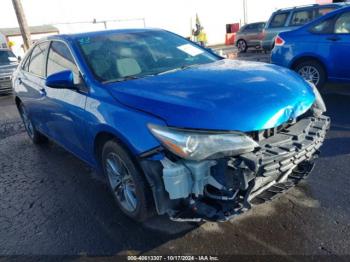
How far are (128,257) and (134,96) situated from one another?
4.23 ft

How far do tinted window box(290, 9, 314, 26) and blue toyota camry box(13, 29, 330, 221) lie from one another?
7.79 m

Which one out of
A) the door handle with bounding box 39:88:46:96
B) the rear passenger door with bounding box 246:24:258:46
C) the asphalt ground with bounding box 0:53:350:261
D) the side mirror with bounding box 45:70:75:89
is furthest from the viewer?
the rear passenger door with bounding box 246:24:258:46

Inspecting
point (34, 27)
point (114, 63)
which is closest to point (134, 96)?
point (114, 63)

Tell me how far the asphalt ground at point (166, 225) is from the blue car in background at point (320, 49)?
2.56m

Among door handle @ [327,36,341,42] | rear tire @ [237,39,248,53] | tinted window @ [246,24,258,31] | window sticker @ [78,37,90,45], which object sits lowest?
rear tire @ [237,39,248,53]

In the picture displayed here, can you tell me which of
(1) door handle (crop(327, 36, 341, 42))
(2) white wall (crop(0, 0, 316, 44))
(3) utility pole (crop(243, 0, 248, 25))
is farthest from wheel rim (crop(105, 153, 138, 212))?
(3) utility pole (crop(243, 0, 248, 25))

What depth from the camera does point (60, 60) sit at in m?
3.87

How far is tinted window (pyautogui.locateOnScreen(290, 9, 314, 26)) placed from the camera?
10.2 meters

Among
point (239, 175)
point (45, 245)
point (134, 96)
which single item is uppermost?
point (134, 96)

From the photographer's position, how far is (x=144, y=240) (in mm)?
2916

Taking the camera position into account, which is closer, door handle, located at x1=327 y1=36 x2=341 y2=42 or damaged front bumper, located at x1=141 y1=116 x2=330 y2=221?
damaged front bumper, located at x1=141 y1=116 x2=330 y2=221

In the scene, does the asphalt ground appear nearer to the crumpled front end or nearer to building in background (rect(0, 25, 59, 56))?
the crumpled front end

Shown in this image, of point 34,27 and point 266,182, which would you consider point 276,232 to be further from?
point 34,27

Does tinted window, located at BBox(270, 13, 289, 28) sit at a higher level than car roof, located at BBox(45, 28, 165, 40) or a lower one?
lower
